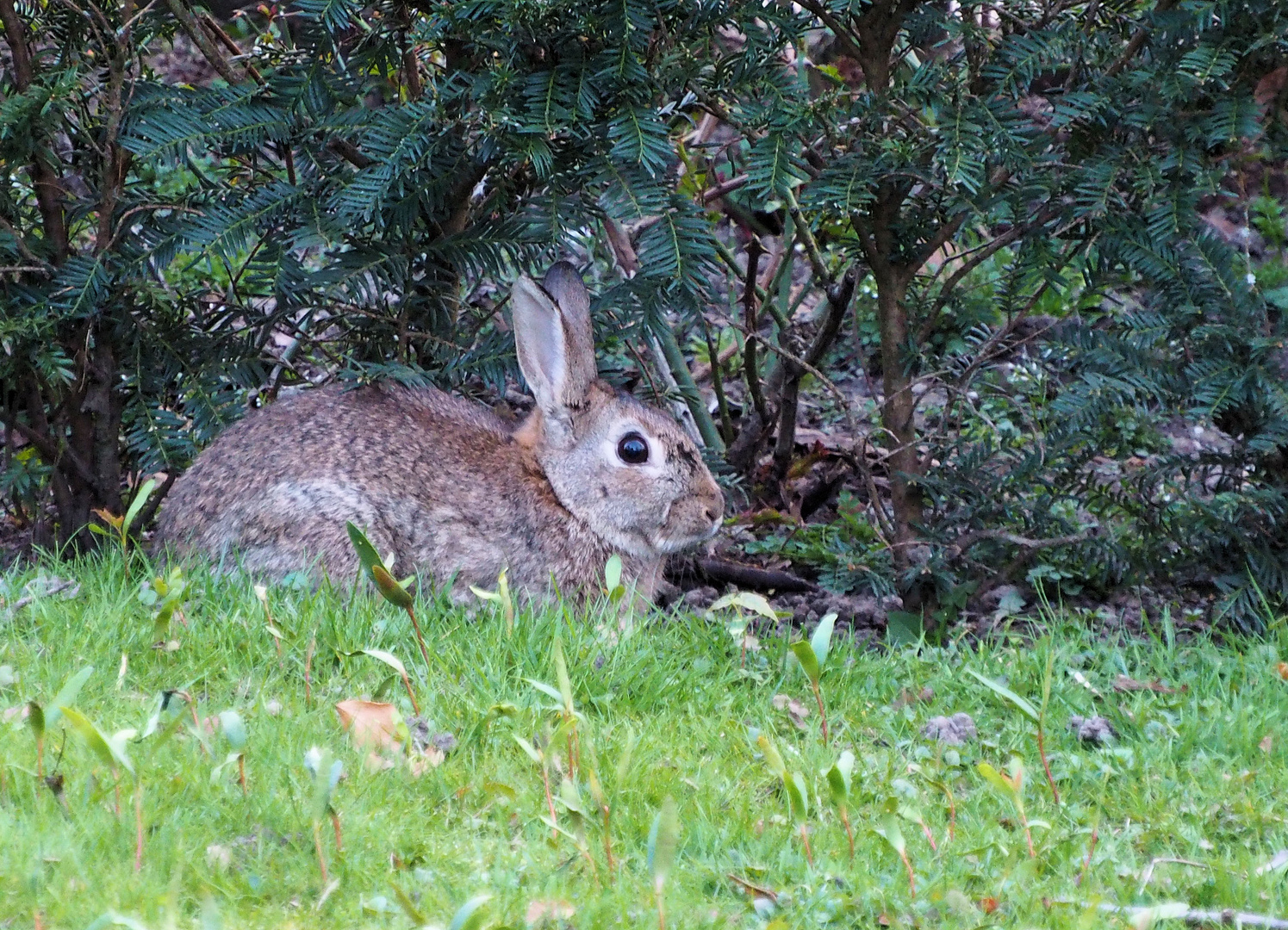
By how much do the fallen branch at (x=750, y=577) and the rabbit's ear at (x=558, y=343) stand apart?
148 cm

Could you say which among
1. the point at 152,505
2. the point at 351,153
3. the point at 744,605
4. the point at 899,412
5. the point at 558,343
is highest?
the point at 351,153

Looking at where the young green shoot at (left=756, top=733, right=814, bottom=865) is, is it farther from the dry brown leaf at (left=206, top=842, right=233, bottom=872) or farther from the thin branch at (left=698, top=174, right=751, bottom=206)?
the thin branch at (left=698, top=174, right=751, bottom=206)

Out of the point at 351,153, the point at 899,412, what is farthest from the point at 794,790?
the point at 351,153

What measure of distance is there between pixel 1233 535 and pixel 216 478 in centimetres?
445

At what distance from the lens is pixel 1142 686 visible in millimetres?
5184

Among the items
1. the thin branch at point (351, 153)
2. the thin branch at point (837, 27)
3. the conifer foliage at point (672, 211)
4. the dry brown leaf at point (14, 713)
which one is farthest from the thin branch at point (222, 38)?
the dry brown leaf at point (14, 713)

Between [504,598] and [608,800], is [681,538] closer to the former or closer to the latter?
[504,598]

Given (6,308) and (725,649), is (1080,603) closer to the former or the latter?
(725,649)

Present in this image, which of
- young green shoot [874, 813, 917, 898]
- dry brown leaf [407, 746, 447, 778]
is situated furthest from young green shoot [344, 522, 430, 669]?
young green shoot [874, 813, 917, 898]

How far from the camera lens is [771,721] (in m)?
4.77

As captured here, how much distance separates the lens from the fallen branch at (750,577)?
25.0 ft

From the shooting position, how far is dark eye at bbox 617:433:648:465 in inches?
264

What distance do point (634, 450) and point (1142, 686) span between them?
2624 millimetres

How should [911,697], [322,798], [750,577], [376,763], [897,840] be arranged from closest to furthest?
[322,798] → [897,840] → [376,763] → [911,697] → [750,577]
